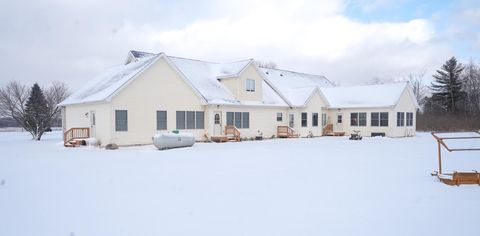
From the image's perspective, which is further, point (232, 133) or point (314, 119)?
point (314, 119)

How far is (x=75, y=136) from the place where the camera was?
21.8 m

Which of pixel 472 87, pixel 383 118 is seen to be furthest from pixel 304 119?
pixel 472 87

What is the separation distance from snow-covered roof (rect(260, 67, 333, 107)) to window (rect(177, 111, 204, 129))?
800 centimetres

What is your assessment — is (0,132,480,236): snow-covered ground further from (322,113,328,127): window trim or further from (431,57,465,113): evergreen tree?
(431,57,465,113): evergreen tree

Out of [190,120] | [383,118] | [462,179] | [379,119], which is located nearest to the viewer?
[462,179]

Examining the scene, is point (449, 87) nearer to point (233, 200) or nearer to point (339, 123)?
point (339, 123)

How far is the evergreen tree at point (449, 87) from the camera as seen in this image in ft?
173

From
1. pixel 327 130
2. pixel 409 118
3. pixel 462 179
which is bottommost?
pixel 462 179

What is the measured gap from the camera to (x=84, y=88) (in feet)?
81.5

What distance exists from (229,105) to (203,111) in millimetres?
1829

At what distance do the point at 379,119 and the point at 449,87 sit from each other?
95.0 feet

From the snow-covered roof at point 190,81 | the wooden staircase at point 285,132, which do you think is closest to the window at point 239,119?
the snow-covered roof at point 190,81

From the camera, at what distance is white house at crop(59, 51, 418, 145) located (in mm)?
20281

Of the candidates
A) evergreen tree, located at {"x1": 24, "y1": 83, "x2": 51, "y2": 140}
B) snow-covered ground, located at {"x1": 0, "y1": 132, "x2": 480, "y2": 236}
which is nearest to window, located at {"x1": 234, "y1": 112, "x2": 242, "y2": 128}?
snow-covered ground, located at {"x1": 0, "y1": 132, "x2": 480, "y2": 236}
